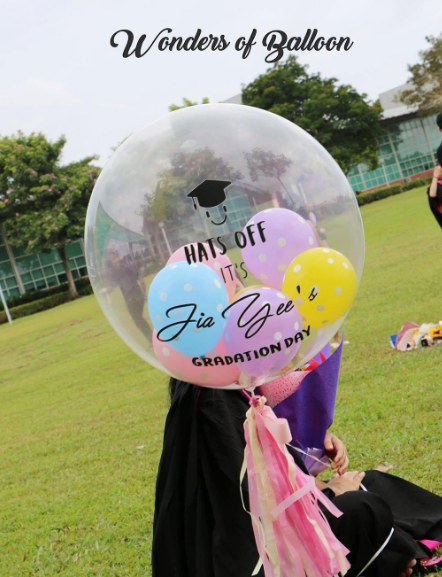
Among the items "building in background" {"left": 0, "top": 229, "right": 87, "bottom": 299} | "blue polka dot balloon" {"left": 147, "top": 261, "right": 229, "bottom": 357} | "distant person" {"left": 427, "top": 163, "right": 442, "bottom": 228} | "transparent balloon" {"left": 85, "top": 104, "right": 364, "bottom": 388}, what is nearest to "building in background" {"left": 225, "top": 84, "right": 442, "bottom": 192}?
"building in background" {"left": 0, "top": 229, "right": 87, "bottom": 299}

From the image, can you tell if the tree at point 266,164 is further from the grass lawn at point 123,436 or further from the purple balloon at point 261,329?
the grass lawn at point 123,436

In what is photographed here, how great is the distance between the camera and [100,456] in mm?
5586

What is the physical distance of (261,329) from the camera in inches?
77.1

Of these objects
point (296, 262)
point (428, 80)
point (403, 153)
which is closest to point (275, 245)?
point (296, 262)

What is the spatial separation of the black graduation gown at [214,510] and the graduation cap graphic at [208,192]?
2.56ft

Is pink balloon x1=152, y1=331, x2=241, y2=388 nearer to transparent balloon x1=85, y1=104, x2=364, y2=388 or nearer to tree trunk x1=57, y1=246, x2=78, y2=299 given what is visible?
transparent balloon x1=85, y1=104, x2=364, y2=388

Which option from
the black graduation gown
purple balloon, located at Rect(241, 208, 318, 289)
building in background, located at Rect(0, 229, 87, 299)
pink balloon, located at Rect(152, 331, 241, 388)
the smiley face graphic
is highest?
building in background, located at Rect(0, 229, 87, 299)

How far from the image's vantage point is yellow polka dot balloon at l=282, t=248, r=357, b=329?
6.58 ft

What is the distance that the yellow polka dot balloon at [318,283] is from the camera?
201cm

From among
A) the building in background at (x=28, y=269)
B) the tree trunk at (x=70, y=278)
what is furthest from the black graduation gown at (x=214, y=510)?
the building in background at (x=28, y=269)

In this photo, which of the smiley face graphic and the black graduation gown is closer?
the smiley face graphic

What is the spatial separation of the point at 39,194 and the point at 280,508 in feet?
97.7

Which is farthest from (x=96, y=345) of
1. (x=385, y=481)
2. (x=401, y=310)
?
(x=385, y=481)

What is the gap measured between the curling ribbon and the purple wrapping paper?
58cm
